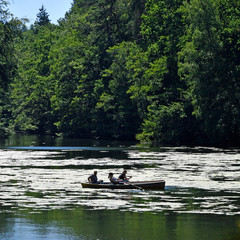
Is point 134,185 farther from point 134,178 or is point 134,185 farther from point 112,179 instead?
point 134,178

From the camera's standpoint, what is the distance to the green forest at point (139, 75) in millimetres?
64688

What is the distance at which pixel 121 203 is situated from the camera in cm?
2808

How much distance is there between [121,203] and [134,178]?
965 centimetres

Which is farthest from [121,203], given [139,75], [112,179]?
[139,75]

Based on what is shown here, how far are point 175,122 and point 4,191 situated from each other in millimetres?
42519

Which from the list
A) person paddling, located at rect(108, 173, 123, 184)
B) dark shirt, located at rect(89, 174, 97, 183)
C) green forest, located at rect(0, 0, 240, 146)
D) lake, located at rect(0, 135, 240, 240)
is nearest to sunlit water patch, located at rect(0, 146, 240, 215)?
lake, located at rect(0, 135, 240, 240)

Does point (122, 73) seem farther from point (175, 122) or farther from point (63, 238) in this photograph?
point (63, 238)

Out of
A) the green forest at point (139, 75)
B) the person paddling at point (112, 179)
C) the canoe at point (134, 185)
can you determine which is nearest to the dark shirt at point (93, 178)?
the canoe at point (134, 185)

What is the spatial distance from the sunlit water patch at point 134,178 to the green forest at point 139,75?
971 cm

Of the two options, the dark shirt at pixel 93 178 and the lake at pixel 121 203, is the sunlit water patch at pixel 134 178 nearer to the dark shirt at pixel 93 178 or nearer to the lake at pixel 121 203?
the lake at pixel 121 203

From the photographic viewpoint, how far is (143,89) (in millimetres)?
76938

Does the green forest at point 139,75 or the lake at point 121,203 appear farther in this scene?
the green forest at point 139,75

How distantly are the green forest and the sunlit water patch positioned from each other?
9.71 m

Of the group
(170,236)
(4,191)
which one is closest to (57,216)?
(170,236)
